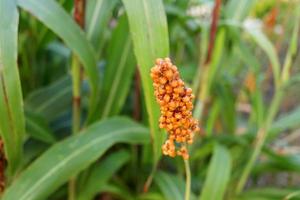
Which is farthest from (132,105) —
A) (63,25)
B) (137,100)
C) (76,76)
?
(63,25)

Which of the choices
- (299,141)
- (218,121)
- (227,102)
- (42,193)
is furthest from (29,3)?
(299,141)

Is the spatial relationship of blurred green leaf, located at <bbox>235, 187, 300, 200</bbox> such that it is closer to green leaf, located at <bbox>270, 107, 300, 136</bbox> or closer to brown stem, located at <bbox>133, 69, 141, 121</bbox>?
green leaf, located at <bbox>270, 107, 300, 136</bbox>

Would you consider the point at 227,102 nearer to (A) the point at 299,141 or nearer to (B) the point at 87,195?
(B) the point at 87,195

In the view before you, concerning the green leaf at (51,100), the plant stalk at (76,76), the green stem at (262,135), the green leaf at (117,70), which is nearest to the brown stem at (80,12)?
the plant stalk at (76,76)

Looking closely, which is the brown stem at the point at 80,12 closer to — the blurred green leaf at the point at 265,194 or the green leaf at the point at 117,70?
the green leaf at the point at 117,70

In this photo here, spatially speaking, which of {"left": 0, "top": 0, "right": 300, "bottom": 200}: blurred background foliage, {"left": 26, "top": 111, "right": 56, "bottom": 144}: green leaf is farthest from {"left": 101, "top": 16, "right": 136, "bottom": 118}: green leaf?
{"left": 26, "top": 111, "right": 56, "bottom": 144}: green leaf

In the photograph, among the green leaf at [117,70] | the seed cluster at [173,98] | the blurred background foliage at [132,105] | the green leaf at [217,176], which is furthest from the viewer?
the green leaf at [117,70]

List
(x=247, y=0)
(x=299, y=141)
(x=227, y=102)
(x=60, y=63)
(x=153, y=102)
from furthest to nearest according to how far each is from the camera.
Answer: (x=299, y=141), (x=60, y=63), (x=227, y=102), (x=247, y=0), (x=153, y=102)
